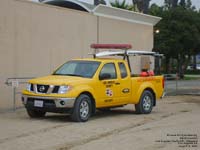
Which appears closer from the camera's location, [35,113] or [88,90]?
[88,90]

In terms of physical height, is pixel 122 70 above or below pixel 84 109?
above

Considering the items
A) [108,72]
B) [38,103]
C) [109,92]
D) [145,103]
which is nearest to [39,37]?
[108,72]

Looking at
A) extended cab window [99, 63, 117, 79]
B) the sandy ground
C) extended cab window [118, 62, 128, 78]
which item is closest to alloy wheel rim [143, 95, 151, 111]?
the sandy ground

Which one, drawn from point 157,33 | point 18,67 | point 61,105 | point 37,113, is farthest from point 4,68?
point 157,33

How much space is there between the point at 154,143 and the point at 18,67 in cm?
891

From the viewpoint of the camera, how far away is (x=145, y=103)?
650 inches

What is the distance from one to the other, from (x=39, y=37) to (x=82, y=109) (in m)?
6.02

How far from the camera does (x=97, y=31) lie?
22.9 meters

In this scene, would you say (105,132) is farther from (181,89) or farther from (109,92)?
(181,89)

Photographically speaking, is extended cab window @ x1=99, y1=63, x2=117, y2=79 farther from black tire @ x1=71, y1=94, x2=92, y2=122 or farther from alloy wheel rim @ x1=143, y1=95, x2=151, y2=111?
alloy wheel rim @ x1=143, y1=95, x2=151, y2=111

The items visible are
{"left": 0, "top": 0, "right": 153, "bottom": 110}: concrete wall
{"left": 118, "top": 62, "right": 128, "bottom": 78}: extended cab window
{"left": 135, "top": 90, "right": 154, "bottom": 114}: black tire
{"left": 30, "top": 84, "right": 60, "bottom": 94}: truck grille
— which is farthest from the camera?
{"left": 0, "top": 0, "right": 153, "bottom": 110}: concrete wall

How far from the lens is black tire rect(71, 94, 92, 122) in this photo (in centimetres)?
1374

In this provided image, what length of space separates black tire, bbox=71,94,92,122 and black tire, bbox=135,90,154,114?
7.96 ft

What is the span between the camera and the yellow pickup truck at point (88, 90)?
13750 mm
